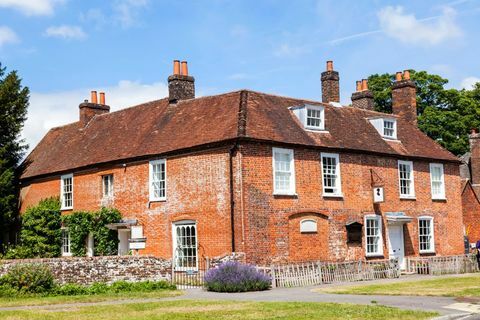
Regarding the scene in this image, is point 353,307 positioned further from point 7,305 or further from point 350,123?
point 350,123

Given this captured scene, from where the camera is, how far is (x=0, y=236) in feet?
128

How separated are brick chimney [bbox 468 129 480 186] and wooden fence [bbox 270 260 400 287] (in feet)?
65.5

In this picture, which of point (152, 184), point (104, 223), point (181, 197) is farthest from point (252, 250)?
point (104, 223)

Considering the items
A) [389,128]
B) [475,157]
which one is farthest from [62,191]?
[475,157]

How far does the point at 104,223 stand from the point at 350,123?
42.0 feet

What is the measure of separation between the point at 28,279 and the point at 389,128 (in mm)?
20808

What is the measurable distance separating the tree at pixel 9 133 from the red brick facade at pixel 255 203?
3.92 m

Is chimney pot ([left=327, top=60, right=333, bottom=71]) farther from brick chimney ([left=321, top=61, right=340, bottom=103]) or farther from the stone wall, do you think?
the stone wall

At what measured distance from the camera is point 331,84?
122 feet

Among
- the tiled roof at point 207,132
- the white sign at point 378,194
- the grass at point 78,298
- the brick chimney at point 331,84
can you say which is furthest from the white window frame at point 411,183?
the grass at point 78,298

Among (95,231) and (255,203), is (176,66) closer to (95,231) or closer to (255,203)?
(95,231)

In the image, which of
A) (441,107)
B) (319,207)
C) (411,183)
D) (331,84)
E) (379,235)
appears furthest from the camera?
(441,107)

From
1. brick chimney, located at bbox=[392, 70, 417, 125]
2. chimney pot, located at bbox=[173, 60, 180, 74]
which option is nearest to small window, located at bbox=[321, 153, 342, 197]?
chimney pot, located at bbox=[173, 60, 180, 74]

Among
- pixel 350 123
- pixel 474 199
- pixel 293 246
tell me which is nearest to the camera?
pixel 293 246
